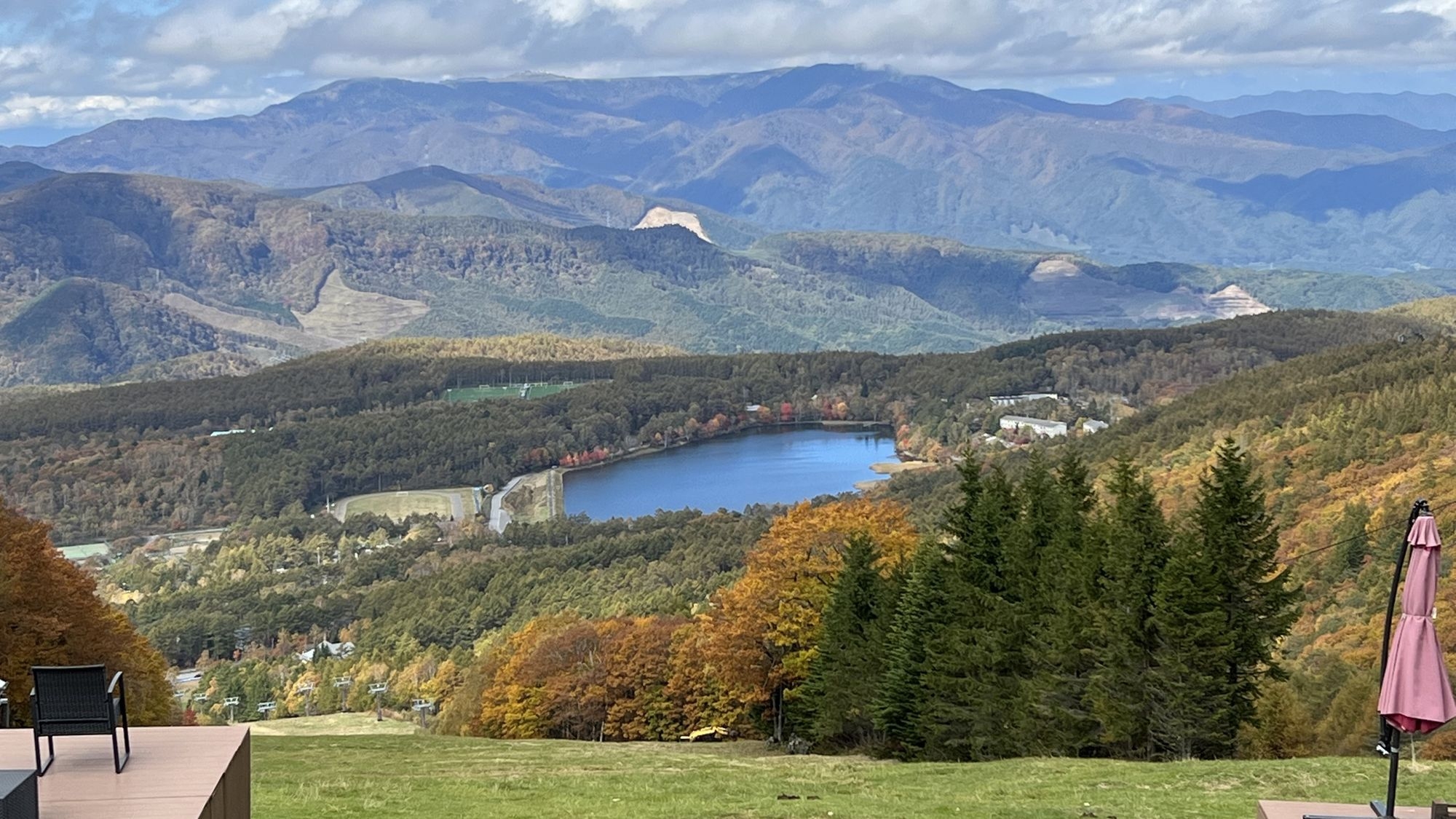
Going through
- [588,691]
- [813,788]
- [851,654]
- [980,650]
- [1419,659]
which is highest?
[1419,659]

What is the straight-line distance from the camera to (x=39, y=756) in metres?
15.0

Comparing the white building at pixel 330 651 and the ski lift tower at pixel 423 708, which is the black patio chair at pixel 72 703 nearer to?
the ski lift tower at pixel 423 708

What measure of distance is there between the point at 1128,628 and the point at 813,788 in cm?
1101

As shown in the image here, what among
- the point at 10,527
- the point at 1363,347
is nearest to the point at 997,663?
the point at 10,527

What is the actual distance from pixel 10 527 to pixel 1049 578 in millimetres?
28246

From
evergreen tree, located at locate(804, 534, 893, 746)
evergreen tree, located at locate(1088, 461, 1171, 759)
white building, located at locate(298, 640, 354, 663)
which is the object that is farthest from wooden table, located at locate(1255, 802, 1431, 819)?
white building, located at locate(298, 640, 354, 663)

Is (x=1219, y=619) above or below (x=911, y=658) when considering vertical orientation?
above

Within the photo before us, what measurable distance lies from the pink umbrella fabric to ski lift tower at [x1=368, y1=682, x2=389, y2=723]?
62.0m

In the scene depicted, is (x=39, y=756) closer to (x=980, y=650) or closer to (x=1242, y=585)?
(x=980, y=650)

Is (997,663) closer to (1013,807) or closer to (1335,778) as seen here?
(1335,778)

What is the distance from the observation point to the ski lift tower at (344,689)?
287ft

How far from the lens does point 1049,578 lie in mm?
34750

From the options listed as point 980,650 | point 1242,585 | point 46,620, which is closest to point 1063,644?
point 980,650

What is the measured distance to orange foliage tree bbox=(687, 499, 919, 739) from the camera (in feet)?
151
